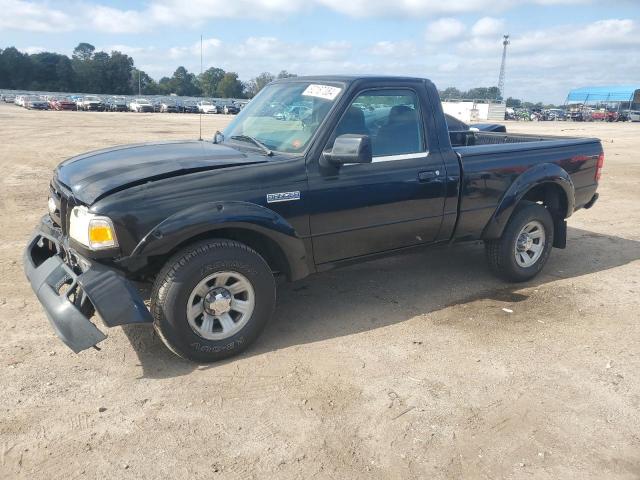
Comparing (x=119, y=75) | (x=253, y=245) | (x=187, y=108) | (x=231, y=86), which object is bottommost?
(x=253, y=245)

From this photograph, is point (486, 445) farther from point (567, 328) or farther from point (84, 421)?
point (84, 421)

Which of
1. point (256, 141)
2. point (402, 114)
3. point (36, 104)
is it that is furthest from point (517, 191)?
point (36, 104)

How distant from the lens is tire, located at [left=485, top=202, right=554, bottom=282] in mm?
5301

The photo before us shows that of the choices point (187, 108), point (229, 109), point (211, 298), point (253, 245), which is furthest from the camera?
point (229, 109)

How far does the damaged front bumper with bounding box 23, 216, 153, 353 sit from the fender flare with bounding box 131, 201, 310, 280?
0.25 meters

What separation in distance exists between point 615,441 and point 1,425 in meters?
3.47

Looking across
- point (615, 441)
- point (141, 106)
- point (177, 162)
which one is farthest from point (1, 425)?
point (141, 106)

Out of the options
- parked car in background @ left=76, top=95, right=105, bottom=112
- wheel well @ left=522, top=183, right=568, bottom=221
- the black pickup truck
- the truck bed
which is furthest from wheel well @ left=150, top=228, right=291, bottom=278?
parked car in background @ left=76, top=95, right=105, bottom=112

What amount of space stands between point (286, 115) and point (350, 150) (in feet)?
2.91

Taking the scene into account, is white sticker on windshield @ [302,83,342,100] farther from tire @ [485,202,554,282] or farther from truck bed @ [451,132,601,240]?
tire @ [485,202,554,282]

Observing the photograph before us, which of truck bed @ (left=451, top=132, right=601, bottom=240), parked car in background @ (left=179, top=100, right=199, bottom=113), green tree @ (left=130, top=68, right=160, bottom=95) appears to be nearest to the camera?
truck bed @ (left=451, top=132, right=601, bottom=240)

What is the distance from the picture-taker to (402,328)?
4402 mm

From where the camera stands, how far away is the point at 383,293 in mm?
5160

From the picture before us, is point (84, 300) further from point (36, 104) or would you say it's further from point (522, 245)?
point (36, 104)
